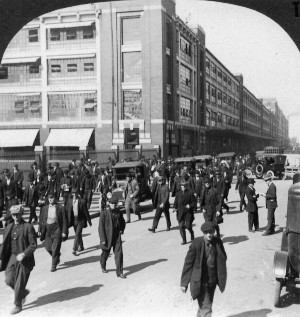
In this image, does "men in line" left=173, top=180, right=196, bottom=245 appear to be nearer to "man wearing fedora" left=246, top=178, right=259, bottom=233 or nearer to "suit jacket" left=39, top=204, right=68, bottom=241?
"man wearing fedora" left=246, top=178, right=259, bottom=233

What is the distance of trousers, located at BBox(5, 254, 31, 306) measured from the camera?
6387 mm

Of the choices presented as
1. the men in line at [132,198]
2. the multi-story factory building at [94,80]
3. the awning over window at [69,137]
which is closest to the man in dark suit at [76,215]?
the men in line at [132,198]

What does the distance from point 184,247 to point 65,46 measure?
3005 centimetres

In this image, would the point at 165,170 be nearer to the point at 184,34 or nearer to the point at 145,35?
the point at 145,35

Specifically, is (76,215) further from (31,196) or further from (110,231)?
(31,196)

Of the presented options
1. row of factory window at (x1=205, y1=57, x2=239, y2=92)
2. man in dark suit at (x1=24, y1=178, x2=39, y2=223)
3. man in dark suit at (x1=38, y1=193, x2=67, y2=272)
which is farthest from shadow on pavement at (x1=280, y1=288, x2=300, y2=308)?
row of factory window at (x1=205, y1=57, x2=239, y2=92)

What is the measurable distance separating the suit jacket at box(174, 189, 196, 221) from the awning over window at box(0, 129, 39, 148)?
28.8 metres

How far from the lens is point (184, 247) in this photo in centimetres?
1045

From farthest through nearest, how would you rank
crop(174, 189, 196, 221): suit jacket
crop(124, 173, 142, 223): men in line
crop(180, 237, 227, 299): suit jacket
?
crop(124, 173, 142, 223): men in line → crop(174, 189, 196, 221): suit jacket → crop(180, 237, 227, 299): suit jacket

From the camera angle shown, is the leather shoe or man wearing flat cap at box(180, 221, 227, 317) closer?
man wearing flat cap at box(180, 221, 227, 317)

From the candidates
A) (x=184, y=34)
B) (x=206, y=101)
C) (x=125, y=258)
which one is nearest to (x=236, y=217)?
(x=125, y=258)

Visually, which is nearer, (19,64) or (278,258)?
(278,258)

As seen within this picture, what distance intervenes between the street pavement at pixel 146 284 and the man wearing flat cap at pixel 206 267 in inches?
29.5

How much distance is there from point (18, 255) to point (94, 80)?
3165cm
